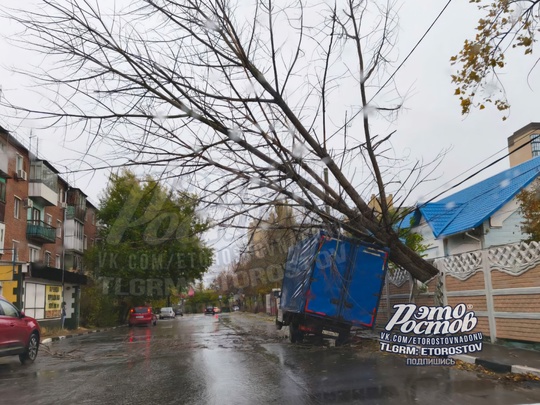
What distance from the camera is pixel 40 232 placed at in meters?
33.2

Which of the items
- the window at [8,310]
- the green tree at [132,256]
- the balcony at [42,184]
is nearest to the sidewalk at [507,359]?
the window at [8,310]

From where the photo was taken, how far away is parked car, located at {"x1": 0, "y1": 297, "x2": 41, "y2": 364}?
36.6 ft

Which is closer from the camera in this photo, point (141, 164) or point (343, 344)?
point (141, 164)

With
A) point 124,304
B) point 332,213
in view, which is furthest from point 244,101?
point 124,304

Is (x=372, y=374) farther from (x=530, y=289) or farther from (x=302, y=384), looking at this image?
(x=530, y=289)

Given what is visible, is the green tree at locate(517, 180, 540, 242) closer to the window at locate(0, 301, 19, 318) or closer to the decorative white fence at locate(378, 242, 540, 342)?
the decorative white fence at locate(378, 242, 540, 342)

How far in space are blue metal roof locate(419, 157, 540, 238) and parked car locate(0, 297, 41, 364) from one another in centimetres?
1379

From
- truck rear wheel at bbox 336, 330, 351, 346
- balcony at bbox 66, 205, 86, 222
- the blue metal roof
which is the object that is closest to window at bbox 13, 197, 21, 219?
balcony at bbox 66, 205, 86, 222

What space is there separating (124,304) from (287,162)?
122ft

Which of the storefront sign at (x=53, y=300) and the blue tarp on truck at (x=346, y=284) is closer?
the blue tarp on truck at (x=346, y=284)

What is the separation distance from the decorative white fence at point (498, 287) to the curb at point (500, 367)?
4.85 feet

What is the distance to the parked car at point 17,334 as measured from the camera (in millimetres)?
11148

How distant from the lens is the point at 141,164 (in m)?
9.27

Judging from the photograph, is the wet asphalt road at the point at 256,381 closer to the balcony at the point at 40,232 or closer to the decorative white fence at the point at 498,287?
the decorative white fence at the point at 498,287
